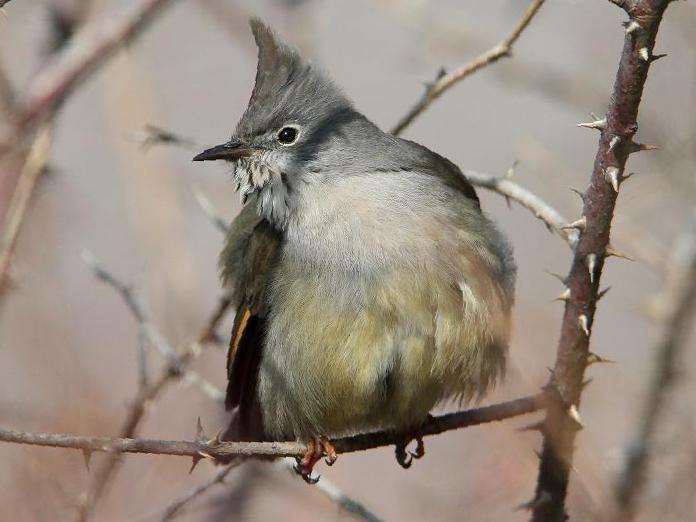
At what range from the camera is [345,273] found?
414 centimetres

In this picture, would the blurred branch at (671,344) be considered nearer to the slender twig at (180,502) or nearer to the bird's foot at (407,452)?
the bird's foot at (407,452)

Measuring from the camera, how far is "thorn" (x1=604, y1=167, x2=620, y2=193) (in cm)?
305

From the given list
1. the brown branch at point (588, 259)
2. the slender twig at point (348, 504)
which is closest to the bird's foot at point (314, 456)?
the slender twig at point (348, 504)

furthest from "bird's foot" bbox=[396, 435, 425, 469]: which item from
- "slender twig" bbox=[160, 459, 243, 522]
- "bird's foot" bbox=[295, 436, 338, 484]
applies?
"slender twig" bbox=[160, 459, 243, 522]

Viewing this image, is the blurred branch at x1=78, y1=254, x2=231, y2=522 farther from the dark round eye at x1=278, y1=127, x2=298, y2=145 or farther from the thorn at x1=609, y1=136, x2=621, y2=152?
the thorn at x1=609, y1=136, x2=621, y2=152

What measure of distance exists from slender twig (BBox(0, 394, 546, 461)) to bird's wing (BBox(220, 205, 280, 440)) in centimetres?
52

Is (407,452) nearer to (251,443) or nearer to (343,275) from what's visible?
(343,275)

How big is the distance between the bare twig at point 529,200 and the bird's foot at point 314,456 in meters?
1.22

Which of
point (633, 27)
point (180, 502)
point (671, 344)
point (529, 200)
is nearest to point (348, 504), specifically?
point (180, 502)

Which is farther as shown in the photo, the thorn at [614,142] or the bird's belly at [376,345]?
the bird's belly at [376,345]

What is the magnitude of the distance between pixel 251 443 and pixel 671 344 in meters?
2.20

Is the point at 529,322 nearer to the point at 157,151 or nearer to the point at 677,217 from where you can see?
the point at 677,217

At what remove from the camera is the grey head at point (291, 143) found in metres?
4.44

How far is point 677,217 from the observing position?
19.9 ft
